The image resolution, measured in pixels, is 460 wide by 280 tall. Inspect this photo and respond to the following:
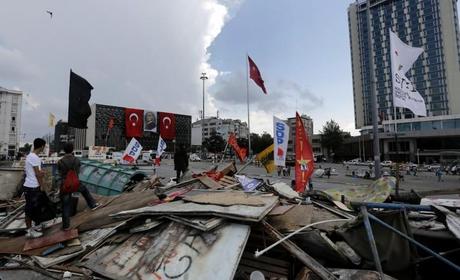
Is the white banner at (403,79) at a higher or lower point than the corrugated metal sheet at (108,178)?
higher

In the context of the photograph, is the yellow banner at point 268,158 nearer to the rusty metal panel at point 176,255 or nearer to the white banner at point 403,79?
the white banner at point 403,79

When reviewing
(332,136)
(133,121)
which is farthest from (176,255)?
(133,121)

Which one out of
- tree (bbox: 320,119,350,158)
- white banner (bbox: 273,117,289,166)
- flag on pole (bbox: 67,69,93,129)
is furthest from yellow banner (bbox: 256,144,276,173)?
tree (bbox: 320,119,350,158)

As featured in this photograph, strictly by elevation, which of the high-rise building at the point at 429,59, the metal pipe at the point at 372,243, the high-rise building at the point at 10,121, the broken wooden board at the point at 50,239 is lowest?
the broken wooden board at the point at 50,239

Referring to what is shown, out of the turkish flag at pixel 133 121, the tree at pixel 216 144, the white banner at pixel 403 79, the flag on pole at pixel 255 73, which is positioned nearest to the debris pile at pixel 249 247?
the white banner at pixel 403 79

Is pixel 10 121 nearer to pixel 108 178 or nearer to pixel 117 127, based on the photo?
pixel 117 127

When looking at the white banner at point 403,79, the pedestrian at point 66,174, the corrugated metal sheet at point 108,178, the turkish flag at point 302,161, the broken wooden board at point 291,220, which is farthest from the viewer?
the corrugated metal sheet at point 108,178

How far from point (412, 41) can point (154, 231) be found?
87.3 meters

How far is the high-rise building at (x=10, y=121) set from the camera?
7256 centimetres

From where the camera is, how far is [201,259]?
321 cm

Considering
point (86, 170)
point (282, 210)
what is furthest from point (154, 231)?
point (86, 170)

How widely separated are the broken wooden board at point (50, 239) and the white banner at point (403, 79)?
8867 millimetres

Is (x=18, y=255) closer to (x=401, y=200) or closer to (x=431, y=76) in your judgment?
(x=401, y=200)

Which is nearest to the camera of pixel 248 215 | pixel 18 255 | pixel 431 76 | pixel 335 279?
pixel 335 279
